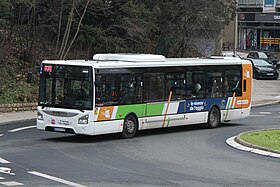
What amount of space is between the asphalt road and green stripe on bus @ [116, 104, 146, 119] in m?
0.81

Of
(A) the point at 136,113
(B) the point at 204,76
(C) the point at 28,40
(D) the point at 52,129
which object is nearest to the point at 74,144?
(D) the point at 52,129

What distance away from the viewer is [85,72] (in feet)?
68.9

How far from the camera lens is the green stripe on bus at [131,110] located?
21703mm

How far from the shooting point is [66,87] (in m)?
21.2

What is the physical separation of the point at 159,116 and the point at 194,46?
2120 cm

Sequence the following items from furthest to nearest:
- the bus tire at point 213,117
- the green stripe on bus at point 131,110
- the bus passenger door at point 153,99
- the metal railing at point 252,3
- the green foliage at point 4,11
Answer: the metal railing at point 252,3 < the green foliage at point 4,11 < the bus tire at point 213,117 < the bus passenger door at point 153,99 < the green stripe on bus at point 131,110

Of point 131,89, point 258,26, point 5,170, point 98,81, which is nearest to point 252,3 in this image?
point 258,26

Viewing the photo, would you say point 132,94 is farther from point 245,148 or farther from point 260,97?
point 260,97

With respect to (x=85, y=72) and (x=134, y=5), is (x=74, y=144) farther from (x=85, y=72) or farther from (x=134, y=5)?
(x=134, y=5)

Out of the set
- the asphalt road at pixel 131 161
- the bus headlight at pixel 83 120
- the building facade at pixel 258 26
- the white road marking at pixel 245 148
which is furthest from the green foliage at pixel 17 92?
the building facade at pixel 258 26

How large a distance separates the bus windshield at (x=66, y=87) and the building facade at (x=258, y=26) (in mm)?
65893

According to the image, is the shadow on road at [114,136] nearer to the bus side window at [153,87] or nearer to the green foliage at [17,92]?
the bus side window at [153,87]

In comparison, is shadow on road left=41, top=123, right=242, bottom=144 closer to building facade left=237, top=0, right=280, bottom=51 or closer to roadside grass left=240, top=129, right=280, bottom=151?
roadside grass left=240, top=129, right=280, bottom=151

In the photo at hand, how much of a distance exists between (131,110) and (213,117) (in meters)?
5.17
